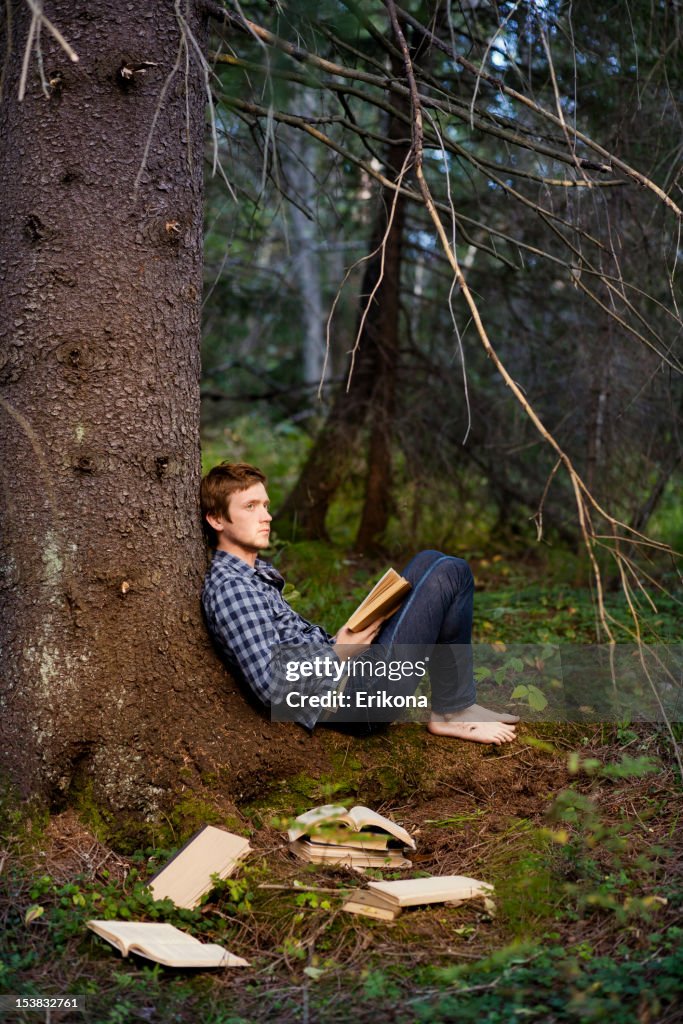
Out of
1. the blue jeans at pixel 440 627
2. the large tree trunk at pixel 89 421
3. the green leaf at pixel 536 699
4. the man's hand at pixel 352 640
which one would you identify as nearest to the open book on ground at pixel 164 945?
the large tree trunk at pixel 89 421

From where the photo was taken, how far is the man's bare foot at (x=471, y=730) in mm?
3816

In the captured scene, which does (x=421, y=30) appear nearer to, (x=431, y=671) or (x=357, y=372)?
(x=431, y=671)

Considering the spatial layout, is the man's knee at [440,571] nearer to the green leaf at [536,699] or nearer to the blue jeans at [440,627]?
the blue jeans at [440,627]

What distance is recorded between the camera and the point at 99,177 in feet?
10.5

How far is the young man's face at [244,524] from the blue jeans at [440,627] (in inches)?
25.0

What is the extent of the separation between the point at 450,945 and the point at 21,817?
1.44 m

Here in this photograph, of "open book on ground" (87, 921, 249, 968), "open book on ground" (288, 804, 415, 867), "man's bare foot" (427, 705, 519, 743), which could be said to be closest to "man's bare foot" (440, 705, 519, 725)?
"man's bare foot" (427, 705, 519, 743)

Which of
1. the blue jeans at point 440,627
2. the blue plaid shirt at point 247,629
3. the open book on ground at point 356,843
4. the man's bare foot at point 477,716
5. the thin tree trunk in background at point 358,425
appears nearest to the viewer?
the open book on ground at point 356,843

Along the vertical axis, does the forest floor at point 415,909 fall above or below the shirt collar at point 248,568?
below

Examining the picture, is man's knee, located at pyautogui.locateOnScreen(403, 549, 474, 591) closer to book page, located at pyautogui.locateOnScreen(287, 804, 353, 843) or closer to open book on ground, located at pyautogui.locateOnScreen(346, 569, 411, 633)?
open book on ground, located at pyautogui.locateOnScreen(346, 569, 411, 633)

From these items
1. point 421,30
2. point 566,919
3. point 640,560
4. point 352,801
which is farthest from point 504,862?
point 640,560

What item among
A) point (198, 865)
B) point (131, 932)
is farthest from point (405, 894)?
point (131, 932)

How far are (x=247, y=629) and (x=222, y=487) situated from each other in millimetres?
613

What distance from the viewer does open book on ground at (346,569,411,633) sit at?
11.4 feet
